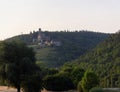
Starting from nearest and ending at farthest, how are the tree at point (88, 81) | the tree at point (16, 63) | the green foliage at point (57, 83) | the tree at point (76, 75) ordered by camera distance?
the tree at point (16, 63) → the tree at point (88, 81) → the green foliage at point (57, 83) → the tree at point (76, 75)

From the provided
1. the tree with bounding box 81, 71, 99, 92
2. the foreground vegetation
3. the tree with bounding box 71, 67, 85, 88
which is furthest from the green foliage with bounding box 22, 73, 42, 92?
the tree with bounding box 71, 67, 85, 88

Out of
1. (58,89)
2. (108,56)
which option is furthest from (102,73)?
(58,89)

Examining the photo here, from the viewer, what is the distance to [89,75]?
48250 mm

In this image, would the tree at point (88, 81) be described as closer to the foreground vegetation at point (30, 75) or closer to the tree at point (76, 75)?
the foreground vegetation at point (30, 75)

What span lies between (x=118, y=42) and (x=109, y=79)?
82.6 feet

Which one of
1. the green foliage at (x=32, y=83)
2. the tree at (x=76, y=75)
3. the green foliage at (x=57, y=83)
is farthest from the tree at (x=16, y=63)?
the tree at (x=76, y=75)

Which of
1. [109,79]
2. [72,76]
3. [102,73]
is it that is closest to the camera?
[72,76]

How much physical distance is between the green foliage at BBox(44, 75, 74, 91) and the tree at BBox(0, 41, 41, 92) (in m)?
10.3

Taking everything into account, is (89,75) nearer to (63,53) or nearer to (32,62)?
(32,62)

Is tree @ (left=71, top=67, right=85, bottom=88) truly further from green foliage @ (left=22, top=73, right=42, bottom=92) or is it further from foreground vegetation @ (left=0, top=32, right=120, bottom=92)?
green foliage @ (left=22, top=73, right=42, bottom=92)

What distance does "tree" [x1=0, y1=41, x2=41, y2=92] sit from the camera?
42.3 meters

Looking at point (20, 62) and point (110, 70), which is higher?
point (20, 62)

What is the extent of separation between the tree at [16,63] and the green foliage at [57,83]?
10.3 meters

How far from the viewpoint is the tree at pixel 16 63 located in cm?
4234
